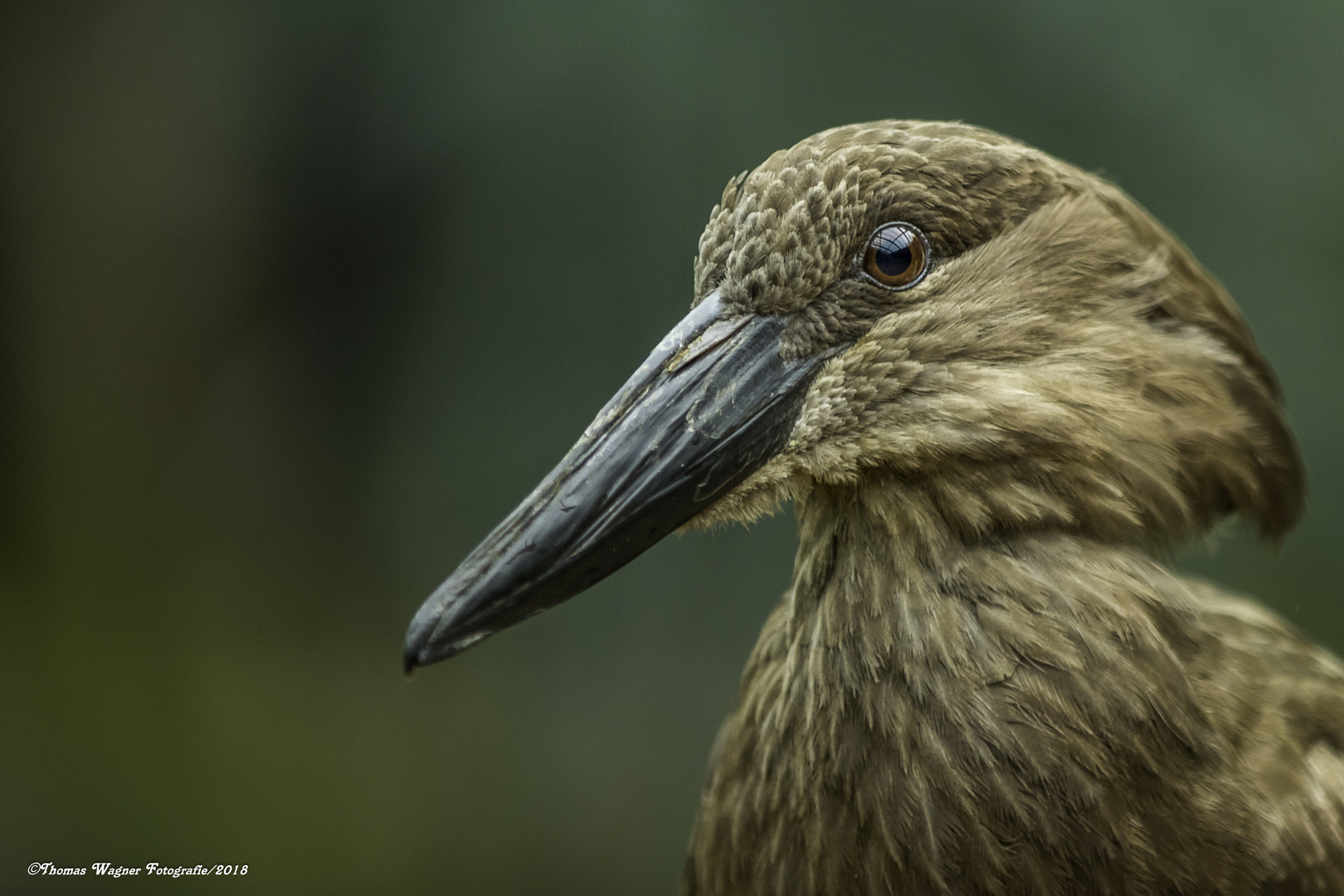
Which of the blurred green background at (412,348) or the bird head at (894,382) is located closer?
the bird head at (894,382)

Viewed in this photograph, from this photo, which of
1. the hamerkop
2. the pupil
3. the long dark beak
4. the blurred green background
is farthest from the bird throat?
the blurred green background

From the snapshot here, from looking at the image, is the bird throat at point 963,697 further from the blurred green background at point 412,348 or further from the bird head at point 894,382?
the blurred green background at point 412,348

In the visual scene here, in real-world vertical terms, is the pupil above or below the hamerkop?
above

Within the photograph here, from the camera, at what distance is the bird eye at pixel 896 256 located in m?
1.45

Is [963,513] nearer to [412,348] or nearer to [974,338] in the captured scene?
[974,338]

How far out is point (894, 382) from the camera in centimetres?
145

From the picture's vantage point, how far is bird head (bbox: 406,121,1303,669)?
1.44 m

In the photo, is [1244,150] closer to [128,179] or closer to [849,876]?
[849,876]

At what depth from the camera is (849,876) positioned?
4.96 ft

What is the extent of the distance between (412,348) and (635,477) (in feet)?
6.45

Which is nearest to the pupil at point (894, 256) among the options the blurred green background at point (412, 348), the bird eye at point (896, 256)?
the bird eye at point (896, 256)

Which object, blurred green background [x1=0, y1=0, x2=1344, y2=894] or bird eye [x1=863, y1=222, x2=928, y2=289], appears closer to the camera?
bird eye [x1=863, y1=222, x2=928, y2=289]

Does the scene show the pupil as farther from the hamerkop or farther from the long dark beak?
the long dark beak

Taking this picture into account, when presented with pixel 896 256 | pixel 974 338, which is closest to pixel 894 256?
pixel 896 256
